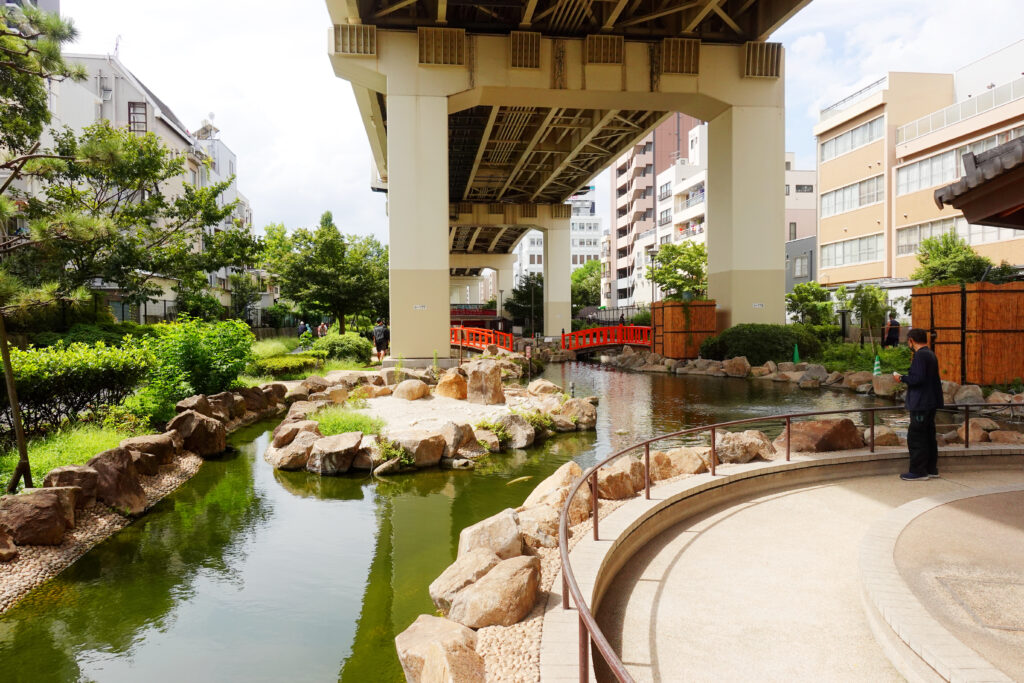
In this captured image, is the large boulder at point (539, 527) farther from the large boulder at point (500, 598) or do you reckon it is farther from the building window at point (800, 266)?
the building window at point (800, 266)

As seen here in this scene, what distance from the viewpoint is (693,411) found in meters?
14.2

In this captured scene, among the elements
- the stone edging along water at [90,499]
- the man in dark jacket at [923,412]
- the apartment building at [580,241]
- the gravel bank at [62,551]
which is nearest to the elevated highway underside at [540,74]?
the stone edging along water at [90,499]

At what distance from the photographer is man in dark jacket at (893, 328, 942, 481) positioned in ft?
22.9

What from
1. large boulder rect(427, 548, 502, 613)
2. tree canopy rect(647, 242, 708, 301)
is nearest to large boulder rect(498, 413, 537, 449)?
large boulder rect(427, 548, 502, 613)

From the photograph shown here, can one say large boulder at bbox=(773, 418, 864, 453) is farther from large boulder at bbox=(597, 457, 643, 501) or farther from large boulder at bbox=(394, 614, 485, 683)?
large boulder at bbox=(394, 614, 485, 683)

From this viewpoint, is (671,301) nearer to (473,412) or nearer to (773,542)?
(473,412)

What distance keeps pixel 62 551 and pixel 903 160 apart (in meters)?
39.4

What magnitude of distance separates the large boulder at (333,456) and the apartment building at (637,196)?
56.9 metres

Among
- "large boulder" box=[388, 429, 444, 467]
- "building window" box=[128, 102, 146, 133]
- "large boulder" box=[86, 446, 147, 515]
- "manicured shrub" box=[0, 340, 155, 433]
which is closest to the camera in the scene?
"large boulder" box=[86, 446, 147, 515]

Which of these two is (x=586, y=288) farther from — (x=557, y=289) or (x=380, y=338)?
(x=380, y=338)

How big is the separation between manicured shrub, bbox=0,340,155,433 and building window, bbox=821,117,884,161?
3851 cm

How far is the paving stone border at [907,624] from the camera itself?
323 centimetres

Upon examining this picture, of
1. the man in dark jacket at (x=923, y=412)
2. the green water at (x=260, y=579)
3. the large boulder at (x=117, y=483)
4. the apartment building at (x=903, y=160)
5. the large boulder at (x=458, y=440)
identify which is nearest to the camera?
the green water at (x=260, y=579)

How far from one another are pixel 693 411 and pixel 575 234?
309ft
